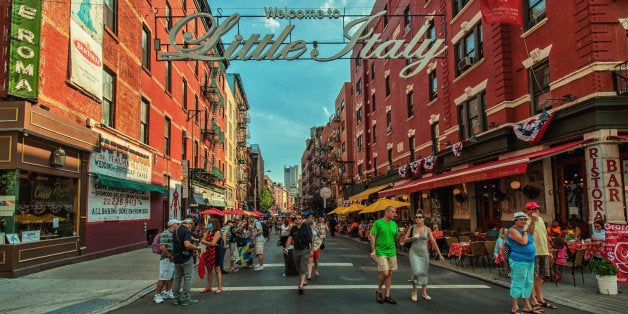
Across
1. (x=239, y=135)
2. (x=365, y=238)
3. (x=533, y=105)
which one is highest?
(x=239, y=135)

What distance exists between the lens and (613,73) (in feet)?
40.7

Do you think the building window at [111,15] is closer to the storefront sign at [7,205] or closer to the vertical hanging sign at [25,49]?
the vertical hanging sign at [25,49]

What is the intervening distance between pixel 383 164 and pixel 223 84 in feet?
73.0

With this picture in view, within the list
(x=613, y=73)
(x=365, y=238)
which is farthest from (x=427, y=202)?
(x=613, y=73)

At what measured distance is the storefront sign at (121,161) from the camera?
54.3 feet

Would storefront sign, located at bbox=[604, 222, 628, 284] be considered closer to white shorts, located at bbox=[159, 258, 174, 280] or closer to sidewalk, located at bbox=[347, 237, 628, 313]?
sidewalk, located at bbox=[347, 237, 628, 313]

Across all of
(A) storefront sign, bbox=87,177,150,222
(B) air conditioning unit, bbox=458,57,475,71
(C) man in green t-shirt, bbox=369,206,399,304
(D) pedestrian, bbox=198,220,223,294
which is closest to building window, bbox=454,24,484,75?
(B) air conditioning unit, bbox=458,57,475,71

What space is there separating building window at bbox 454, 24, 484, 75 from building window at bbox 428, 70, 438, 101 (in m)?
3.02

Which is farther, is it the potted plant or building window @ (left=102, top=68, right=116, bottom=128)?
building window @ (left=102, top=68, right=116, bottom=128)

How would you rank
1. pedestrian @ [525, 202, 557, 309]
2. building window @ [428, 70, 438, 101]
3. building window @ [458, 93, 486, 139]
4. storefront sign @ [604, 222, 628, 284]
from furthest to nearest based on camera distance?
building window @ [428, 70, 438, 101]
building window @ [458, 93, 486, 139]
storefront sign @ [604, 222, 628, 284]
pedestrian @ [525, 202, 557, 309]

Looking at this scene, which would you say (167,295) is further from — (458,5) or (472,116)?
(458,5)

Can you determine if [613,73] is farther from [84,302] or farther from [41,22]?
[41,22]

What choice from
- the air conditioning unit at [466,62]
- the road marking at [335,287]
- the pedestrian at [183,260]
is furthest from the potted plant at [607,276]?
the air conditioning unit at [466,62]

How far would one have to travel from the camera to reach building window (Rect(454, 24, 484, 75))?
64.1 ft
